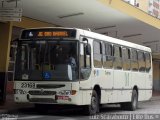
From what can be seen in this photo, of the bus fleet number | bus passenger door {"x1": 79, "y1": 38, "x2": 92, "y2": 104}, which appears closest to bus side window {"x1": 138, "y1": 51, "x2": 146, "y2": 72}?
bus passenger door {"x1": 79, "y1": 38, "x2": 92, "y2": 104}

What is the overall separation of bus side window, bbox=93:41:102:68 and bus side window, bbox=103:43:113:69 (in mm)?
445

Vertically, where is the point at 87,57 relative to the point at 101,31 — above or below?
below

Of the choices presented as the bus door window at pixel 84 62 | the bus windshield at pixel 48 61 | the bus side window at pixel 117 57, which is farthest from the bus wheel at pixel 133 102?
the bus windshield at pixel 48 61

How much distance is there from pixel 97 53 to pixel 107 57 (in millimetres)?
1092

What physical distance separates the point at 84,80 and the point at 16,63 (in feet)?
7.92

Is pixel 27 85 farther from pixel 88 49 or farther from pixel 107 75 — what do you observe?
pixel 107 75

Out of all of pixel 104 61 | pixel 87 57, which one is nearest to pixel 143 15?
pixel 104 61

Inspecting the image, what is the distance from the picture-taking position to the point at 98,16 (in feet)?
76.9

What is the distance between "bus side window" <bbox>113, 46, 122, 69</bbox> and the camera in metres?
18.3

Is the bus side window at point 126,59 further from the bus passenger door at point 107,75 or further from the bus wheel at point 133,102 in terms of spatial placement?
the bus passenger door at point 107,75

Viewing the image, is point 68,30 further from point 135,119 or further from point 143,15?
point 143,15

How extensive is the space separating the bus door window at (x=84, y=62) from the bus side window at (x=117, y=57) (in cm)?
273

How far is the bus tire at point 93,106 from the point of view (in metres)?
15.9

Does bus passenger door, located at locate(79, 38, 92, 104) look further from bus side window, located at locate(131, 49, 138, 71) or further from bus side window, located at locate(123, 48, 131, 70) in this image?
bus side window, located at locate(131, 49, 138, 71)
